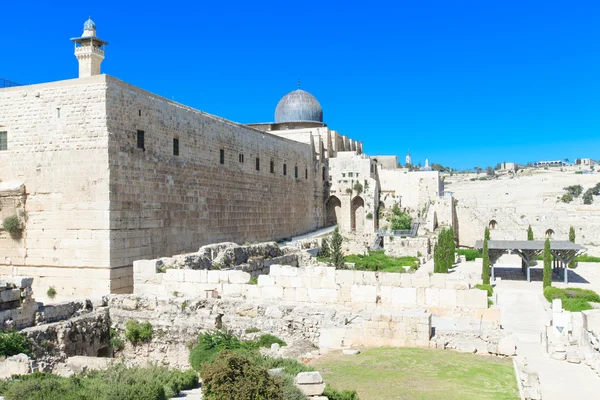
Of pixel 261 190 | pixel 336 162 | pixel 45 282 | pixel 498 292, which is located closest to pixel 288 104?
pixel 336 162

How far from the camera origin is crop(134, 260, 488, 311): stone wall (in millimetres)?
10789

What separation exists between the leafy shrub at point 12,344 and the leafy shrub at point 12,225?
644cm

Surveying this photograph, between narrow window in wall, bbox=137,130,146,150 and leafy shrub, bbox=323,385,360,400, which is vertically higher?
narrow window in wall, bbox=137,130,146,150

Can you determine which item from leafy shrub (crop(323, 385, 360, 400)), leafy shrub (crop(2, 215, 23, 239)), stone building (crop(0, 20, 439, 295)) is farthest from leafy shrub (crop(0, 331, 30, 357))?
leafy shrub (crop(2, 215, 23, 239))

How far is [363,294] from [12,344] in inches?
246

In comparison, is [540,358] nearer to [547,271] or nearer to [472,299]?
[472,299]

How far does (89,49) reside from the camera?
18.7 metres

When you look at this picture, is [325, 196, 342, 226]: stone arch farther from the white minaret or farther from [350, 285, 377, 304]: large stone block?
[350, 285, 377, 304]: large stone block

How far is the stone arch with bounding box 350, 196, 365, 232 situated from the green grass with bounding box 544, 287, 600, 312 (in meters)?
17.1

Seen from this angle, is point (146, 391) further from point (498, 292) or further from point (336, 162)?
point (336, 162)

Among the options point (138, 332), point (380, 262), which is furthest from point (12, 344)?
point (380, 262)

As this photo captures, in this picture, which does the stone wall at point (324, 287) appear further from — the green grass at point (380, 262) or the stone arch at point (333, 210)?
the stone arch at point (333, 210)

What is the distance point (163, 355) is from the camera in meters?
10.9

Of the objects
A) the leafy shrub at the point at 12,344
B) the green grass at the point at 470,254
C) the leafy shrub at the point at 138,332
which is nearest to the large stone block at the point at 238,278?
the leafy shrub at the point at 138,332
